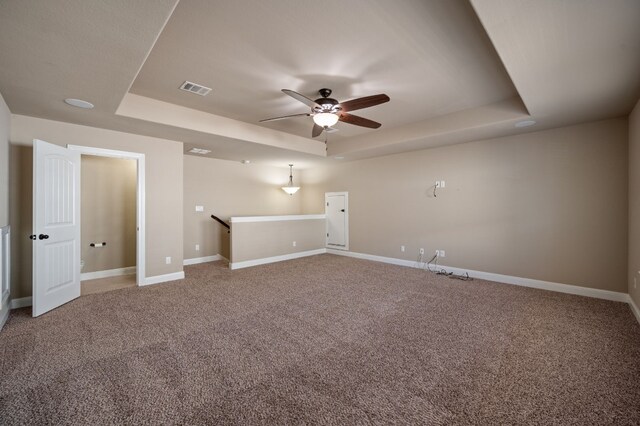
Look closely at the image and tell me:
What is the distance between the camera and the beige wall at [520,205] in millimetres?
3771

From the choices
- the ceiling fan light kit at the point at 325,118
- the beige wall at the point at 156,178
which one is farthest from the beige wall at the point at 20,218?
the ceiling fan light kit at the point at 325,118

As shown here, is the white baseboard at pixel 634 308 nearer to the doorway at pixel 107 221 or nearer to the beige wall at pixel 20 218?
the doorway at pixel 107 221

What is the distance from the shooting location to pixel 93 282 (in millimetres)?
4688

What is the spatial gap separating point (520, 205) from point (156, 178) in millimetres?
6042

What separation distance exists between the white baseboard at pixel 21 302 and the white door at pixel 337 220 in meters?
5.67

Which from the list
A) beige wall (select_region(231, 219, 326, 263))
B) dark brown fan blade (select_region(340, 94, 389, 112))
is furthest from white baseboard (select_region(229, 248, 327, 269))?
dark brown fan blade (select_region(340, 94, 389, 112))

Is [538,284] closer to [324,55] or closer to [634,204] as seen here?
[634,204]

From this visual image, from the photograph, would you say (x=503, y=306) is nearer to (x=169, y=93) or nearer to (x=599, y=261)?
(x=599, y=261)

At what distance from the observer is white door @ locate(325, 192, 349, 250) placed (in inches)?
277

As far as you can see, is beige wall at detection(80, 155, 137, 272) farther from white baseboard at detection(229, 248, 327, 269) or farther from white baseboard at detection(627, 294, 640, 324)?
white baseboard at detection(627, 294, 640, 324)

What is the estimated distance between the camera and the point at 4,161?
314cm

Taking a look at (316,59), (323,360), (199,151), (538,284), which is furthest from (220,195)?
(538,284)

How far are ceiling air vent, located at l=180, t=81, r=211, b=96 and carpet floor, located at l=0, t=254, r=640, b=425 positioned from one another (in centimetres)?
272

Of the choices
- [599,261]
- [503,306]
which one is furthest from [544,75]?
[599,261]
